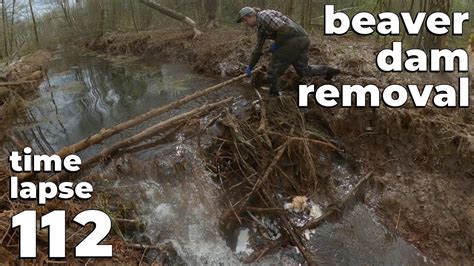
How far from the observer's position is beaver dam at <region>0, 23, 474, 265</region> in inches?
173

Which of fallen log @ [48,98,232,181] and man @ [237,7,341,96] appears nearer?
fallen log @ [48,98,232,181]

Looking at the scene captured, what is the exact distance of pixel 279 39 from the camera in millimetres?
5867

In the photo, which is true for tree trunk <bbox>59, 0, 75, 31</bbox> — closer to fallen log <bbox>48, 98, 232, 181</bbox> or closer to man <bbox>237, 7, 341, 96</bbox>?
fallen log <bbox>48, 98, 232, 181</bbox>

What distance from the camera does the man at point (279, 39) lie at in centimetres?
577

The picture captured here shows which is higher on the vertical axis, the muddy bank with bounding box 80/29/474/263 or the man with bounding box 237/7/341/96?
the man with bounding box 237/7/341/96

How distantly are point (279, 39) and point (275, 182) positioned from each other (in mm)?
2222

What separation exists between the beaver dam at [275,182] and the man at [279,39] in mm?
419

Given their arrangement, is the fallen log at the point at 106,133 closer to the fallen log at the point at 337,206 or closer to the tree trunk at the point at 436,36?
the fallen log at the point at 337,206

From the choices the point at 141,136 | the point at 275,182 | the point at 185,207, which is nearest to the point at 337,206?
the point at 275,182

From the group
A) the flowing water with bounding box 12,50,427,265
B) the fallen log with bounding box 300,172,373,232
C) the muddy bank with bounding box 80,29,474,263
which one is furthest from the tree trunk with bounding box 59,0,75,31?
the fallen log with bounding box 300,172,373,232

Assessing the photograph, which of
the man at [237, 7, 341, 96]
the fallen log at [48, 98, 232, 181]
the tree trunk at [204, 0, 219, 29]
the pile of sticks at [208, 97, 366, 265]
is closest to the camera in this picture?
the pile of sticks at [208, 97, 366, 265]

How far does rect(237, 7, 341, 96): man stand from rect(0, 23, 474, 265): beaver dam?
0.42 meters

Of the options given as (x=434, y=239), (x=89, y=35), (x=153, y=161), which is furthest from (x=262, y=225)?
(x=89, y=35)

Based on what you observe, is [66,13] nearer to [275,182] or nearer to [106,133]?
[106,133]
